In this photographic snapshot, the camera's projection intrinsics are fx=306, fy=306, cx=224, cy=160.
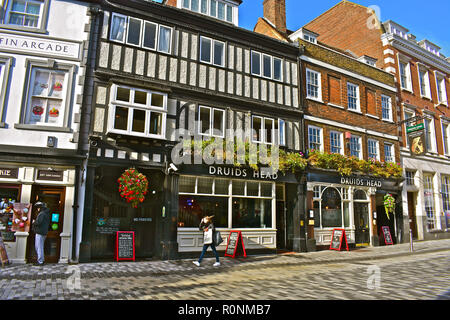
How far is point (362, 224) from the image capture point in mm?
15789

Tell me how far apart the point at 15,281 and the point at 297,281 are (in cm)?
651

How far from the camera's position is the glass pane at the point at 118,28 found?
1115cm

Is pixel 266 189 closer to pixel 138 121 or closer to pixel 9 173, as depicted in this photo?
pixel 138 121

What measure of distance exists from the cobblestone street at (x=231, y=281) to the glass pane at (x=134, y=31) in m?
7.90

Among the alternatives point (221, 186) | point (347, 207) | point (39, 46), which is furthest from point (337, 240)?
point (39, 46)

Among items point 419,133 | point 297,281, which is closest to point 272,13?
point 419,133

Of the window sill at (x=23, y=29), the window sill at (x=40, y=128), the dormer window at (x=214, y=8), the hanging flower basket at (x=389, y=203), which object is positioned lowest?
the hanging flower basket at (x=389, y=203)

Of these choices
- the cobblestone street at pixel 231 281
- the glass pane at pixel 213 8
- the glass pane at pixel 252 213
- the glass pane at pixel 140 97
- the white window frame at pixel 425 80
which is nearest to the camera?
the cobblestone street at pixel 231 281

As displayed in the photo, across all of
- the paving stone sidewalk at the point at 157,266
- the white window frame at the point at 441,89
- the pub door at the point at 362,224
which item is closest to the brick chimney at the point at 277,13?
the pub door at the point at 362,224

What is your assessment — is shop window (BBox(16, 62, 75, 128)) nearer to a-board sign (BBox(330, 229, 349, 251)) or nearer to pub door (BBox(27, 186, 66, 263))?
pub door (BBox(27, 186, 66, 263))

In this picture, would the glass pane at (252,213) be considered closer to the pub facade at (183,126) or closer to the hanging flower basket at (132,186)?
the pub facade at (183,126)

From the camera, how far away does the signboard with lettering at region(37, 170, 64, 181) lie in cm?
965

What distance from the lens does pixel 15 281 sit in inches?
273
